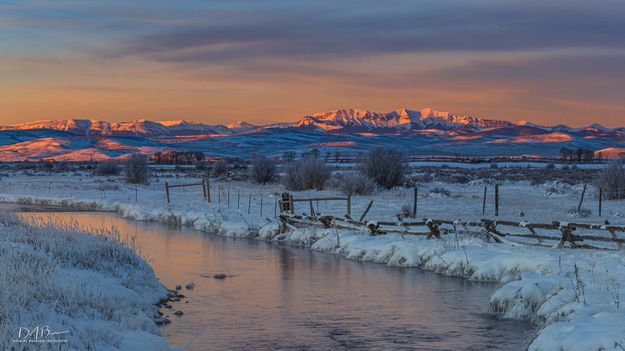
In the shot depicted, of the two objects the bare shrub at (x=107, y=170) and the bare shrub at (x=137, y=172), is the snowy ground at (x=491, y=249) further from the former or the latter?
the bare shrub at (x=107, y=170)

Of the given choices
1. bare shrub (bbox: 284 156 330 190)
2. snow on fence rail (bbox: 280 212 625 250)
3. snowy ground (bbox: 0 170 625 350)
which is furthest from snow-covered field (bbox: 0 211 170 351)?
bare shrub (bbox: 284 156 330 190)

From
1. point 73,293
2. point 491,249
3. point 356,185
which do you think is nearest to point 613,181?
point 356,185

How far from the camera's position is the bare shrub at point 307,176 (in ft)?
174

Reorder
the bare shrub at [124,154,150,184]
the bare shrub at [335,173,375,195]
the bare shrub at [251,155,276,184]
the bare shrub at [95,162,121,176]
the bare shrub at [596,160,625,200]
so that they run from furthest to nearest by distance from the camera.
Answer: the bare shrub at [95,162,121,176] → the bare shrub at [124,154,150,184] → the bare shrub at [251,155,276,184] → the bare shrub at [335,173,375,195] → the bare shrub at [596,160,625,200]

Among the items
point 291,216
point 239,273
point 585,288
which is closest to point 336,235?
point 291,216

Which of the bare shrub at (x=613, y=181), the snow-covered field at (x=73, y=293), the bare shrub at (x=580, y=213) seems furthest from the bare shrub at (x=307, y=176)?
the snow-covered field at (x=73, y=293)

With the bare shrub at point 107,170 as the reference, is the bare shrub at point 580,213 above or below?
above

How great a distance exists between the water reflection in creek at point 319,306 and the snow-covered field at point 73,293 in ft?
2.86

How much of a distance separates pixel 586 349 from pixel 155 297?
848 centimetres

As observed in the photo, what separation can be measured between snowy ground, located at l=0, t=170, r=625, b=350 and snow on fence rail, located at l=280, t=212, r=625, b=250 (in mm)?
397

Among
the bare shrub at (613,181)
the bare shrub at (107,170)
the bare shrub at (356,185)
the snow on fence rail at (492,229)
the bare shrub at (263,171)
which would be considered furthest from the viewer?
the bare shrub at (107,170)

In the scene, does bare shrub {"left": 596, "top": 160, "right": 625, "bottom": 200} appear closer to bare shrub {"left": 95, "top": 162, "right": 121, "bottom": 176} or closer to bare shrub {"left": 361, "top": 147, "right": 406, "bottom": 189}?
bare shrub {"left": 361, "top": 147, "right": 406, "bottom": 189}

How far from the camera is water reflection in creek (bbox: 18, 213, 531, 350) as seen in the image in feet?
40.5

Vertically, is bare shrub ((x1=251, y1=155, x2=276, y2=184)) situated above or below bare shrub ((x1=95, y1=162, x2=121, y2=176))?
above
